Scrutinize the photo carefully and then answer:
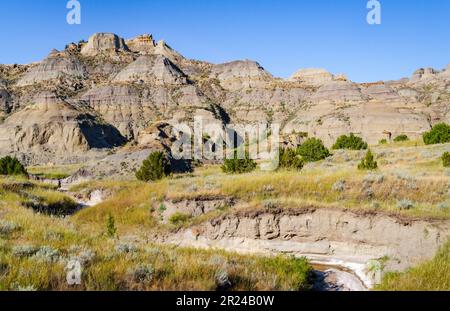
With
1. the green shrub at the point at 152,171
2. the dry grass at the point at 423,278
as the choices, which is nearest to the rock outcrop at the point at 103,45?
the green shrub at the point at 152,171

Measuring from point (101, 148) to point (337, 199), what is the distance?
265ft

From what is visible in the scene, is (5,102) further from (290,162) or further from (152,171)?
(290,162)

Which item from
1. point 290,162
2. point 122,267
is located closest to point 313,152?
point 290,162

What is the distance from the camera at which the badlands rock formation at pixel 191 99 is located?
9500cm

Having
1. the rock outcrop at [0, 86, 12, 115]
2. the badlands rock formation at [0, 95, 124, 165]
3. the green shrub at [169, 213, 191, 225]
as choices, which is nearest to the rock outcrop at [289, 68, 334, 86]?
the badlands rock formation at [0, 95, 124, 165]

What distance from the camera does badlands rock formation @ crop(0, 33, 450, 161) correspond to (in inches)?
3740

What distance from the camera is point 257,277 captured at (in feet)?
23.1

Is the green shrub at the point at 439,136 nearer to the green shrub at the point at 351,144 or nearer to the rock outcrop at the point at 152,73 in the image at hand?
the green shrub at the point at 351,144

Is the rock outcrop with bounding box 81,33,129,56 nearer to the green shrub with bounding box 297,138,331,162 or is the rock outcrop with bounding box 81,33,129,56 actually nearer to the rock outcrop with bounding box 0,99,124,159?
the rock outcrop with bounding box 0,99,124,159

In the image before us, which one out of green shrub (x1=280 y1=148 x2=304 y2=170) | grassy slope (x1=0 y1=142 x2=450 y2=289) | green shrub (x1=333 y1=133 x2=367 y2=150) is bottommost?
grassy slope (x1=0 y1=142 x2=450 y2=289)

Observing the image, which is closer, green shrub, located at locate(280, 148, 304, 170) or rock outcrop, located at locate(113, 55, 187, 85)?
green shrub, located at locate(280, 148, 304, 170)

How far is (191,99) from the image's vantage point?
114500 millimetres
